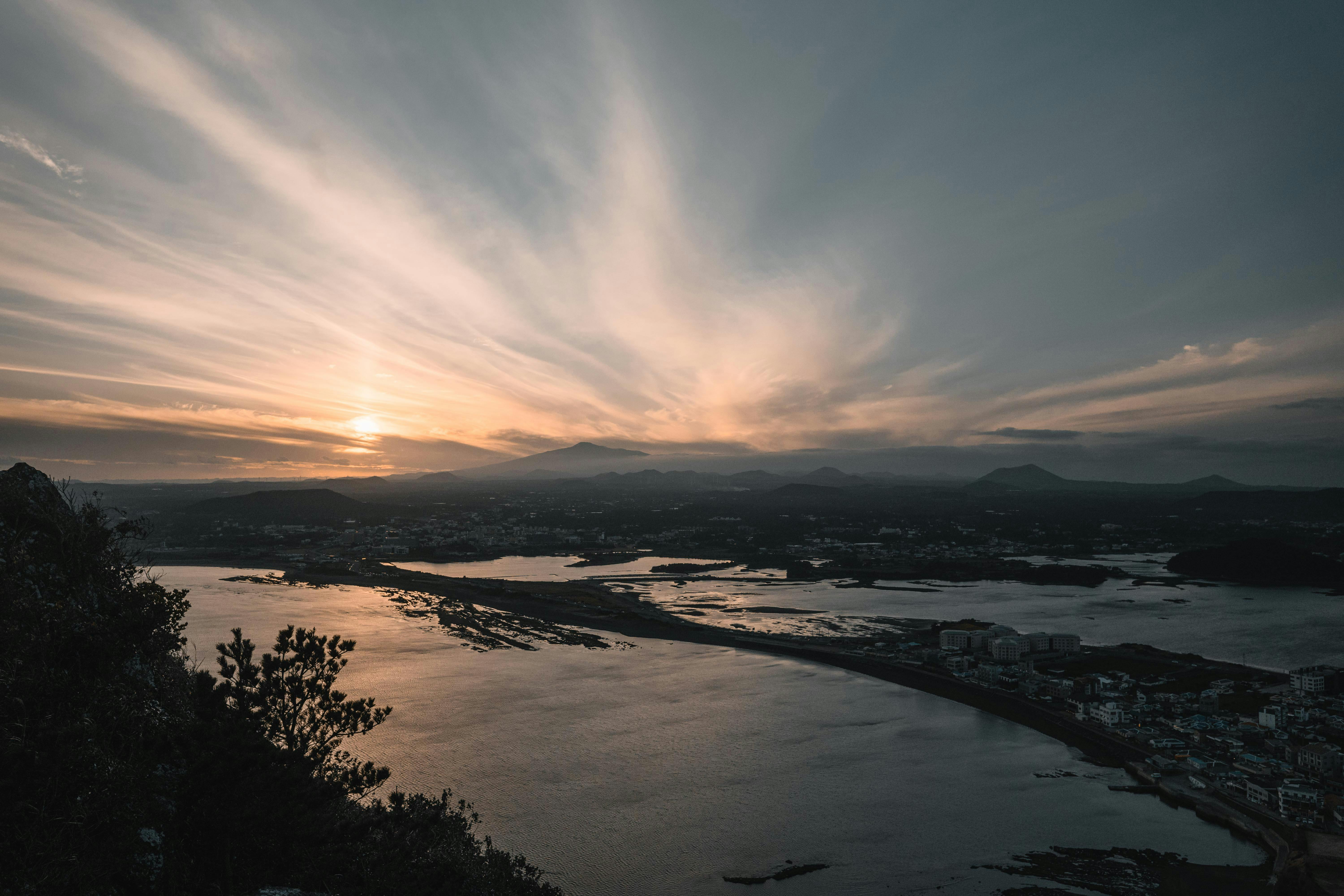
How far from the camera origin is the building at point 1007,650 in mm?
34156

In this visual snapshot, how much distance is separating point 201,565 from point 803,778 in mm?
68567

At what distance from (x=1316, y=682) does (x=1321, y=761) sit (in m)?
10.1

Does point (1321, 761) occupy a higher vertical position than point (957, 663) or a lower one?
higher

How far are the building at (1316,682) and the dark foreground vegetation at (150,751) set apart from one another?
114ft

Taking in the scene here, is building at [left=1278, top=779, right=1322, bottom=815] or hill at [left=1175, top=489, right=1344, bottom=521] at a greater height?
hill at [left=1175, top=489, right=1344, bottom=521]

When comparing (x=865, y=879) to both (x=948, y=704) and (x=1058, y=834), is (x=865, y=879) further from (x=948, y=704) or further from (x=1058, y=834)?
(x=948, y=704)

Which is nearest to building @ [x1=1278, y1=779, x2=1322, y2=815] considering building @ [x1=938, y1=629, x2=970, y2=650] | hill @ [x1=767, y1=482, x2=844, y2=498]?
building @ [x1=938, y1=629, x2=970, y2=650]

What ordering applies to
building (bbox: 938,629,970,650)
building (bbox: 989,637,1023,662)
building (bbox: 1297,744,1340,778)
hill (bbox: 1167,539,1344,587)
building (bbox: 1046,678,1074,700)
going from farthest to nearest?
1. hill (bbox: 1167,539,1344,587)
2. building (bbox: 938,629,970,650)
3. building (bbox: 989,637,1023,662)
4. building (bbox: 1046,678,1074,700)
5. building (bbox: 1297,744,1340,778)

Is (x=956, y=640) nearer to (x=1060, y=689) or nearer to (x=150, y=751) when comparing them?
(x=1060, y=689)

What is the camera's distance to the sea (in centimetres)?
1608

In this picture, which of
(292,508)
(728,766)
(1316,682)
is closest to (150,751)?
(728,766)

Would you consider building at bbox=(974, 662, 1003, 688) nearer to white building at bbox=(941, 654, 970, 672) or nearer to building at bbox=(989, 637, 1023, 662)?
white building at bbox=(941, 654, 970, 672)

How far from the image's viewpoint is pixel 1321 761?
20.2 m

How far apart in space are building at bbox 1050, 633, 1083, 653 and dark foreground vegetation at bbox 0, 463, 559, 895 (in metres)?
34.7
